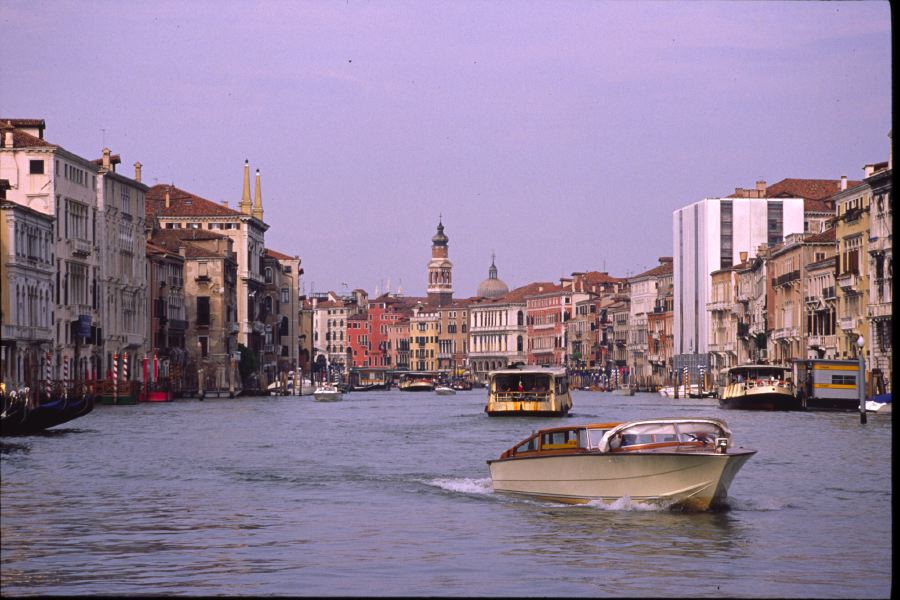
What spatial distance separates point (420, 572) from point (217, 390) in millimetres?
83843

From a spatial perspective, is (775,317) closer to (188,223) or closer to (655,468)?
(188,223)

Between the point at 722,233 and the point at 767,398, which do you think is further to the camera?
the point at 722,233

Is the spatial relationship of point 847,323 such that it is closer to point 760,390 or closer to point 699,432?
point 760,390

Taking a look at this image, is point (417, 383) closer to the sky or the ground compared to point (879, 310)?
closer to the ground

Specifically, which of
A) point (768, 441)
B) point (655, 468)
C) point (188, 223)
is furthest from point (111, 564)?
point (188, 223)

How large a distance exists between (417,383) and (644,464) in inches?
5130

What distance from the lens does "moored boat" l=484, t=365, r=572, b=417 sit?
187ft

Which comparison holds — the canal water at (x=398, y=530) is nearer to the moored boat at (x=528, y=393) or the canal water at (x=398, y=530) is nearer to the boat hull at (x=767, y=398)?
the moored boat at (x=528, y=393)

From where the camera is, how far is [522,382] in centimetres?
5809

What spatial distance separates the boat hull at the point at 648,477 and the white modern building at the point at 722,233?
104 m

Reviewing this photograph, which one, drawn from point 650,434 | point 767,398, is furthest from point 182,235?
point 650,434

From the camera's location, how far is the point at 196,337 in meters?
106

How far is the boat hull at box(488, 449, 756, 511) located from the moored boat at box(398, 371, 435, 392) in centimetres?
12836

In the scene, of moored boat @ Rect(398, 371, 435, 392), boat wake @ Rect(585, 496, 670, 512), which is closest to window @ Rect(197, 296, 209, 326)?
moored boat @ Rect(398, 371, 435, 392)
